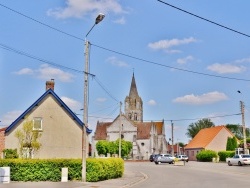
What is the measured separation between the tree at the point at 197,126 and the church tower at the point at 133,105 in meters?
18.0

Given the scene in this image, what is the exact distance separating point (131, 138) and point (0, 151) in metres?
79.0

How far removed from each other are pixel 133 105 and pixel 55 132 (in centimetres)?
10695

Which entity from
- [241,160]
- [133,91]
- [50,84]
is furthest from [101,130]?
[50,84]

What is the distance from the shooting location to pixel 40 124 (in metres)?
41.1

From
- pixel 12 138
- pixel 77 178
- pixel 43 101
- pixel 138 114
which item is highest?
pixel 138 114

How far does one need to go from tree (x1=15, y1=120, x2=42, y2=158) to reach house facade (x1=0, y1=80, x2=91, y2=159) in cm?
251

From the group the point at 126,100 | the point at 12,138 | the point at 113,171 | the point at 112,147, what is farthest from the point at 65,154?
the point at 126,100

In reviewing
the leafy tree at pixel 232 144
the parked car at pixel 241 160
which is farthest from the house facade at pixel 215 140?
the parked car at pixel 241 160

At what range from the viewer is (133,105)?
14800 cm

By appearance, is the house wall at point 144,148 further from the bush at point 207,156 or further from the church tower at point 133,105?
the bush at point 207,156

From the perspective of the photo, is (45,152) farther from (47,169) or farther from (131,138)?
(131,138)

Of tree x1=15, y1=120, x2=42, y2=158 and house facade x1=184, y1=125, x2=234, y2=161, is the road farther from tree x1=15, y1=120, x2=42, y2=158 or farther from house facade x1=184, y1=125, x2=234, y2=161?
house facade x1=184, y1=125, x2=234, y2=161

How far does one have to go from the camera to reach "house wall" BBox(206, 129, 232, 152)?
89688mm

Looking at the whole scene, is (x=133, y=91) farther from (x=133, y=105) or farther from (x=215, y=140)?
(x=215, y=140)
